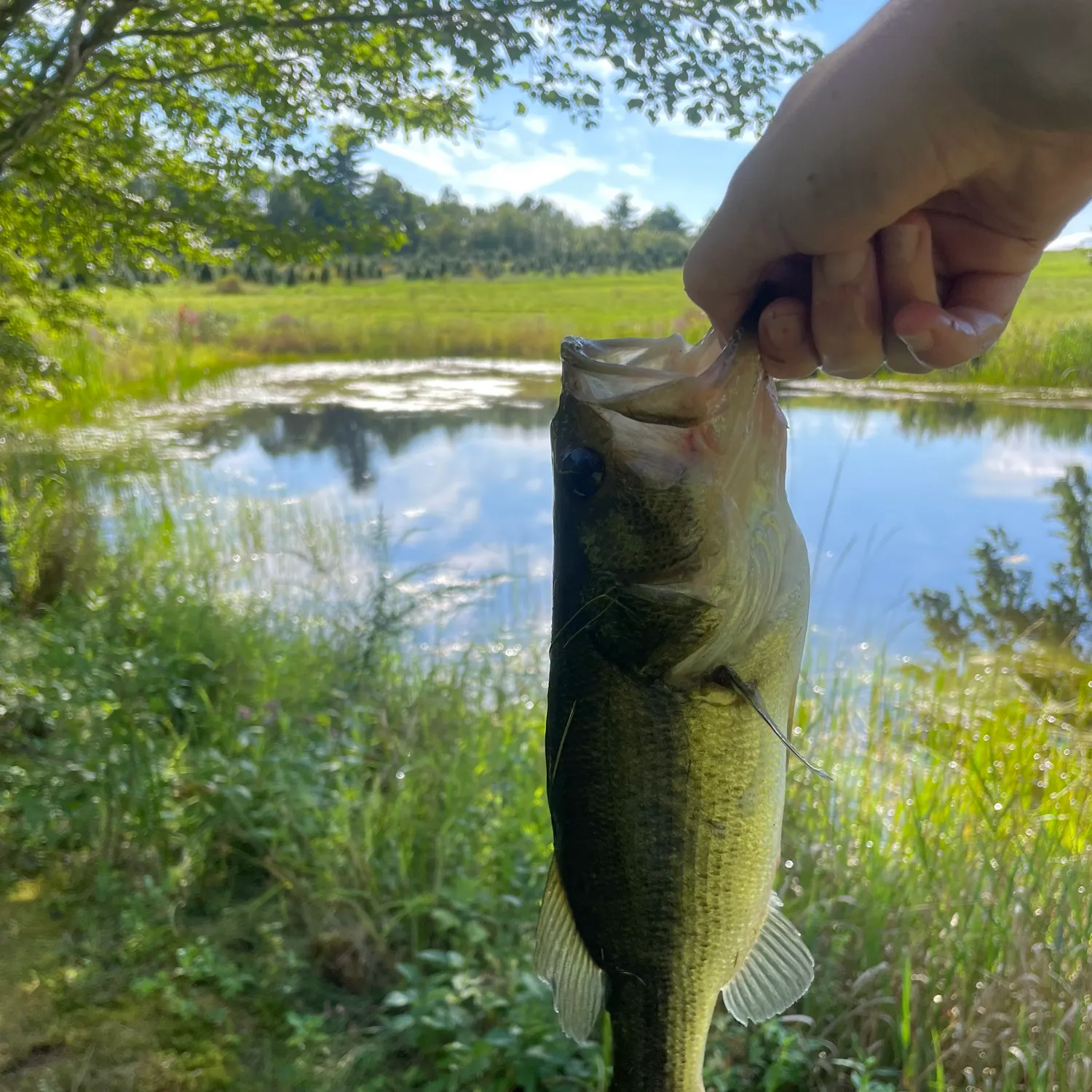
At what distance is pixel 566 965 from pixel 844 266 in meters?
1.01

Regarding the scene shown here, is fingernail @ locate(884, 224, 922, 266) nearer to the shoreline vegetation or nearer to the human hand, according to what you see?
the human hand

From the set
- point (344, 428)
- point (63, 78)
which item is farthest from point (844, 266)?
point (344, 428)

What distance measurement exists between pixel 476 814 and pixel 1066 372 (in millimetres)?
6517

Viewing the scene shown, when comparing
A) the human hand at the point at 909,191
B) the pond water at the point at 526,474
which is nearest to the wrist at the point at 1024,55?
the human hand at the point at 909,191

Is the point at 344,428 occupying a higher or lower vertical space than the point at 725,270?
lower

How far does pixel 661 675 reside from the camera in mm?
1129

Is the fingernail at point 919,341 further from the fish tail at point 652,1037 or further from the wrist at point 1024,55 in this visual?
the fish tail at point 652,1037

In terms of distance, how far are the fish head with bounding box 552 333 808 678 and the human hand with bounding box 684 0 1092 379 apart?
12 centimetres

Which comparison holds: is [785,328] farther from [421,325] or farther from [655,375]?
[421,325]

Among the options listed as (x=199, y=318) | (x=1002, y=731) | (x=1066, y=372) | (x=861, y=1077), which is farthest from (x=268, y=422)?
(x=861, y=1077)

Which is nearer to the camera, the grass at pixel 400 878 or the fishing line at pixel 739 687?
the fishing line at pixel 739 687

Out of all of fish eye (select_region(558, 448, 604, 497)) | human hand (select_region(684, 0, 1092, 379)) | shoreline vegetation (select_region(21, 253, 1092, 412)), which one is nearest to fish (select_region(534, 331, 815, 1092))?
fish eye (select_region(558, 448, 604, 497))

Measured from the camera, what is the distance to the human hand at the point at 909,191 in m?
0.84

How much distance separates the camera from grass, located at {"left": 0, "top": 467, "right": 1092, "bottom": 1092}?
2.01 m
